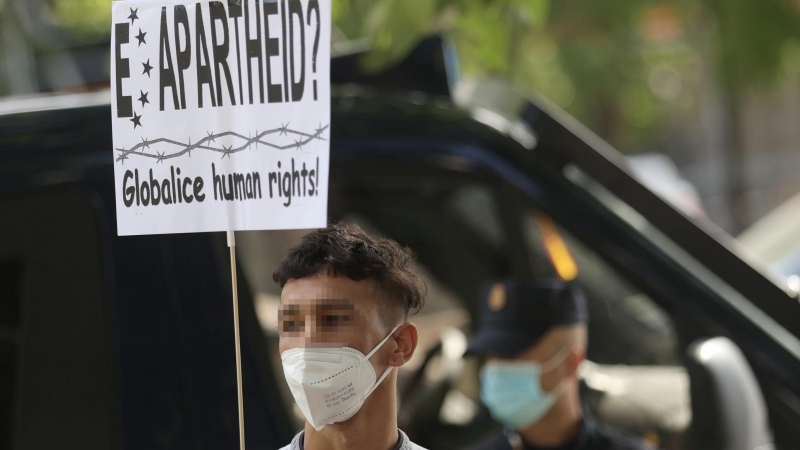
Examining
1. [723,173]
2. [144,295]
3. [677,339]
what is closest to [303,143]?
[144,295]

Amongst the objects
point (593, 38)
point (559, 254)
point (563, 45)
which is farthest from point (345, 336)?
point (563, 45)

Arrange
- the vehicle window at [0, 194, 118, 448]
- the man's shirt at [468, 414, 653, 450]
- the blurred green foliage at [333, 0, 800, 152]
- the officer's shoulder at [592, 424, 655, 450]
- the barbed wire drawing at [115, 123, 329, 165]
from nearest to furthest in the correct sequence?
the barbed wire drawing at [115, 123, 329, 165] → the vehicle window at [0, 194, 118, 448] → the officer's shoulder at [592, 424, 655, 450] → the man's shirt at [468, 414, 653, 450] → the blurred green foliage at [333, 0, 800, 152]

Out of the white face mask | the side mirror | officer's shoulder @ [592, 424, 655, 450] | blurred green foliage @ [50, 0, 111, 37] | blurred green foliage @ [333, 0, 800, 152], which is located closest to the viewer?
the white face mask

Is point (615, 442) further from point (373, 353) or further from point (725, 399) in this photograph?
point (373, 353)

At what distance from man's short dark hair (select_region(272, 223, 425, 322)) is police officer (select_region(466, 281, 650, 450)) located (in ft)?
4.38

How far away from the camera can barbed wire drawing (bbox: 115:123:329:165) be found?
169 cm

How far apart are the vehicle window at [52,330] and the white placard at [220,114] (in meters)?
0.24

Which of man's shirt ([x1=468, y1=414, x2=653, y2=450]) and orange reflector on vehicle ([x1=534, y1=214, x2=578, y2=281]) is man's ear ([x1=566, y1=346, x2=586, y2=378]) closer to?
man's shirt ([x1=468, y1=414, x2=653, y2=450])

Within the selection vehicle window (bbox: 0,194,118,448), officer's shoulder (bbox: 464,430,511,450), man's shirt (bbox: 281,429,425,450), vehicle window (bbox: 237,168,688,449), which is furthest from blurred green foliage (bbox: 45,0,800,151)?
man's shirt (bbox: 281,429,425,450)

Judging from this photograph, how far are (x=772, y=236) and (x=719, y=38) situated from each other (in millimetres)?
1626

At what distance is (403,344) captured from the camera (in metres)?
1.63

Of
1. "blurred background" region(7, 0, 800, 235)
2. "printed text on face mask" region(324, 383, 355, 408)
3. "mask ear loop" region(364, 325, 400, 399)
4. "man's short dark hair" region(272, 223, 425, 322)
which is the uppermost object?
"blurred background" region(7, 0, 800, 235)

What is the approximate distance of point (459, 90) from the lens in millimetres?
3416

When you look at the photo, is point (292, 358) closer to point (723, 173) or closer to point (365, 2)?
point (365, 2)
